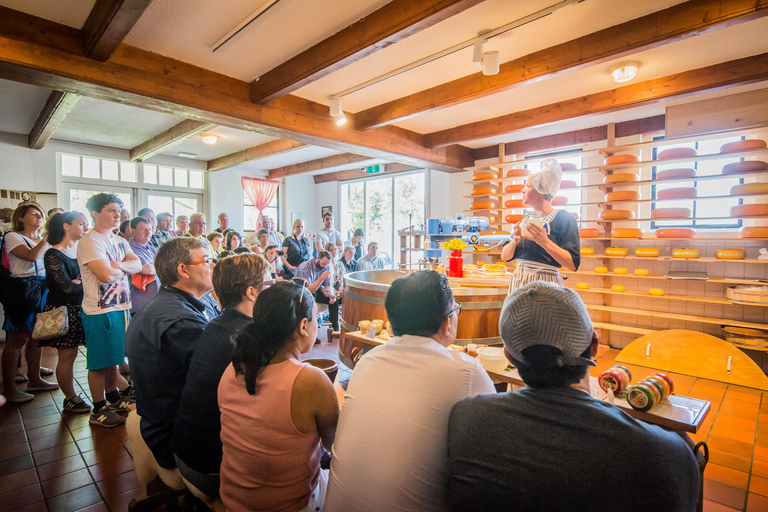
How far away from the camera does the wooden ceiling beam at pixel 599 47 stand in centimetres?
291

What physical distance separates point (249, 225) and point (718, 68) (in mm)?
10015

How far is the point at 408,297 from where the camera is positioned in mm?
1322

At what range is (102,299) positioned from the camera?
299cm

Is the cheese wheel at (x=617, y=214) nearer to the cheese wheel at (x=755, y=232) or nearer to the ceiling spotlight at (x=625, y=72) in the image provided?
the cheese wheel at (x=755, y=232)

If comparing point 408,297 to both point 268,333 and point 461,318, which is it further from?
point 461,318

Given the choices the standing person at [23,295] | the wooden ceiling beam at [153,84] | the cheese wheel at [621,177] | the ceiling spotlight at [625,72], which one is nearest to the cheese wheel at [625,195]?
the cheese wheel at [621,177]

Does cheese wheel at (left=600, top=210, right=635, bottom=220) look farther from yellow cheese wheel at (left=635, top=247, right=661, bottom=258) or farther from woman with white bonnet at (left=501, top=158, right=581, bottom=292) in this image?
woman with white bonnet at (left=501, top=158, right=581, bottom=292)

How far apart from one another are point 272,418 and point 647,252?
5577mm

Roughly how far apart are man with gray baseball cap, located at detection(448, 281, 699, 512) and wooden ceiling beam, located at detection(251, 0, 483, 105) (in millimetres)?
2435

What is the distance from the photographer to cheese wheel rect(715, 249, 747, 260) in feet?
15.5

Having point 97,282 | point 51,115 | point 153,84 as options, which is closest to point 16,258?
point 97,282

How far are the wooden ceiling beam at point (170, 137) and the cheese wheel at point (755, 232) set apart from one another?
23.2 feet

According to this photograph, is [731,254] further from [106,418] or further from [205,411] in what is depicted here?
[106,418]

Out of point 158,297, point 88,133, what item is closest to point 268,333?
point 158,297
